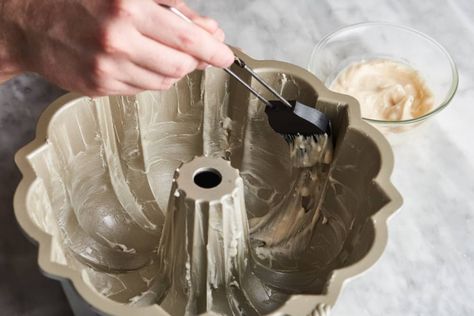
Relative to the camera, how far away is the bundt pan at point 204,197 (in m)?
0.58

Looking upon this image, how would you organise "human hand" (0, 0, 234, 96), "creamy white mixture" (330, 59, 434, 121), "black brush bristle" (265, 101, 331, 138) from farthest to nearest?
"creamy white mixture" (330, 59, 434, 121)
"black brush bristle" (265, 101, 331, 138)
"human hand" (0, 0, 234, 96)

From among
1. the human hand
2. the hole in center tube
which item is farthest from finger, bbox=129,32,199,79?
the hole in center tube

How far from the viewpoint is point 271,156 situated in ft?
2.27

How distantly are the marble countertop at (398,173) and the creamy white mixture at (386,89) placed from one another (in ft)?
0.14

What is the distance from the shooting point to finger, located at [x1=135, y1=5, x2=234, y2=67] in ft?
1.61

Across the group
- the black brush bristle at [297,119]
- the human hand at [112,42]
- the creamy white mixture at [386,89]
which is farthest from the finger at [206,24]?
the creamy white mixture at [386,89]

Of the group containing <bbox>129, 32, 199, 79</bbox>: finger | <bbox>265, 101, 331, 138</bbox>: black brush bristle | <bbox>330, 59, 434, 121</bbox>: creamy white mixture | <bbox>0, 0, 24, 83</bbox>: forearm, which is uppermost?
<bbox>129, 32, 199, 79</bbox>: finger

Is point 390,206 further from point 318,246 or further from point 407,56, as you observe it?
point 407,56

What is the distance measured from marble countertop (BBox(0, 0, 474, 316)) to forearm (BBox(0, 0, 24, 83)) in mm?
164

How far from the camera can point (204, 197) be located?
0.57 m

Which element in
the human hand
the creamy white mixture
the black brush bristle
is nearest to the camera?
the human hand

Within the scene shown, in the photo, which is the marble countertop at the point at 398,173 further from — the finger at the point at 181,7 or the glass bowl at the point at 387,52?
the finger at the point at 181,7

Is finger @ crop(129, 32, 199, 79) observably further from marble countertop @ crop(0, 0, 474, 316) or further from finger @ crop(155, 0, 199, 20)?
marble countertop @ crop(0, 0, 474, 316)

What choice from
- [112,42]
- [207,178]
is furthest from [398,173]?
[112,42]
